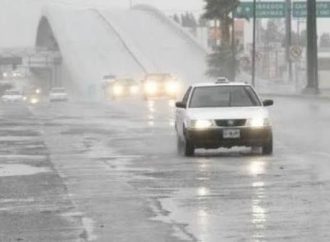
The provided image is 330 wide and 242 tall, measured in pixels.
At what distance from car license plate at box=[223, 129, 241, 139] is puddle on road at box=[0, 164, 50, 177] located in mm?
3871

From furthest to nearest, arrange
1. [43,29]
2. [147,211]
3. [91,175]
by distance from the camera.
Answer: [43,29]
[91,175]
[147,211]

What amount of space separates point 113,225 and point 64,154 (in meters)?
10.5

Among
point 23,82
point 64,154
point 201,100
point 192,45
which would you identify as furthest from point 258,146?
point 23,82

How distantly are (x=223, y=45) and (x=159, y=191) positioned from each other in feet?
260

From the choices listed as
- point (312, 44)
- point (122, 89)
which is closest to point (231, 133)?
point (312, 44)

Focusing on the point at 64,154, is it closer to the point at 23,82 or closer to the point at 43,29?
the point at 43,29

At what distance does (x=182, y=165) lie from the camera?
18359mm

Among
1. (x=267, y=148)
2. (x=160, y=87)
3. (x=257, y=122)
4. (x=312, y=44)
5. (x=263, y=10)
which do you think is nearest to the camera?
(x=257, y=122)

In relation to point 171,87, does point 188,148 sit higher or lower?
higher

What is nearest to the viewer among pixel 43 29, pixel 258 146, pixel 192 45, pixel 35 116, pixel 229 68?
pixel 258 146

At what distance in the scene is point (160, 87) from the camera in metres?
63.8

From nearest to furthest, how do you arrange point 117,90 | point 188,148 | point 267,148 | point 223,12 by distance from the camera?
point 188,148 → point 267,148 → point 117,90 → point 223,12

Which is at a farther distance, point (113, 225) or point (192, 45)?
point (192, 45)

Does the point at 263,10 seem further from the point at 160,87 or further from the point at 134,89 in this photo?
the point at 160,87
